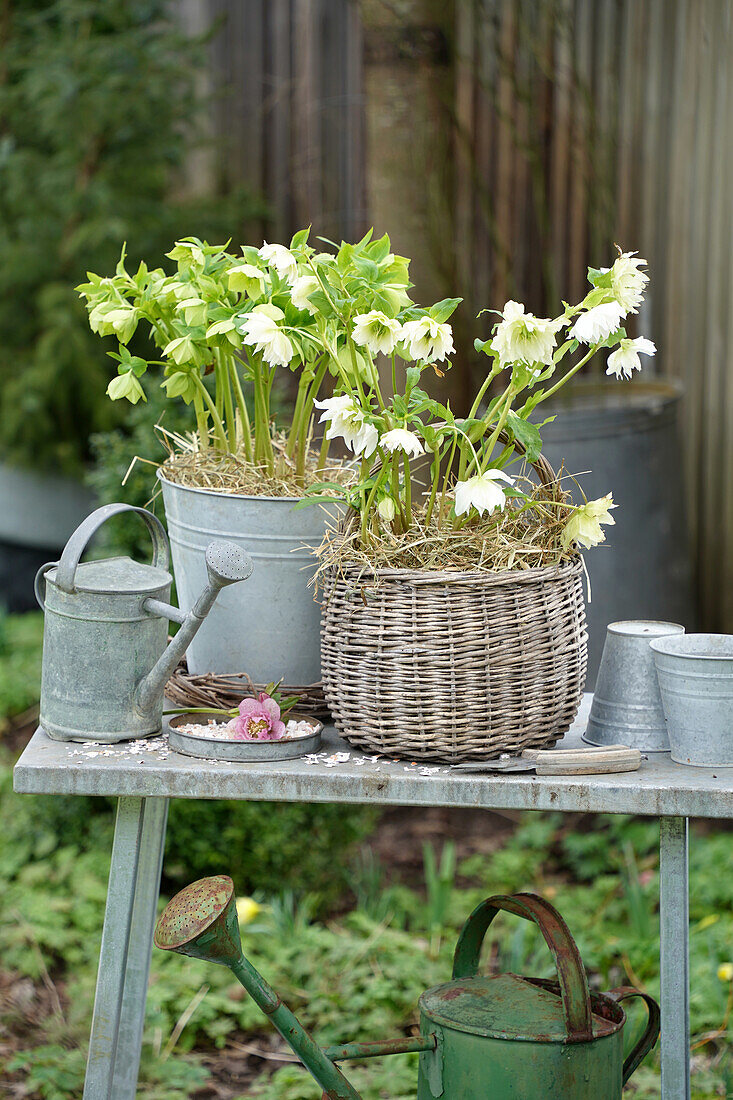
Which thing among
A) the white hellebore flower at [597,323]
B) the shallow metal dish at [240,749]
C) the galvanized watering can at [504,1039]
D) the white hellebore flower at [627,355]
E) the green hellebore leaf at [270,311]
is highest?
the green hellebore leaf at [270,311]

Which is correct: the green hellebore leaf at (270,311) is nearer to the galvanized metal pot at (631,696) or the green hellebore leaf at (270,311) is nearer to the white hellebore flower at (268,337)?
the white hellebore flower at (268,337)

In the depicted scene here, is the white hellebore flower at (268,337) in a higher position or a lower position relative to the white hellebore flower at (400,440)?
higher

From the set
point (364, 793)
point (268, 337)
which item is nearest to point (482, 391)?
point (268, 337)

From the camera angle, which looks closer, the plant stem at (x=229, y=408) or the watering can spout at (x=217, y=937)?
the watering can spout at (x=217, y=937)

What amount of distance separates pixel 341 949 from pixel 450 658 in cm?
143

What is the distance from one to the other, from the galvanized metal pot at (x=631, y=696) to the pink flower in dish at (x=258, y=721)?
42cm

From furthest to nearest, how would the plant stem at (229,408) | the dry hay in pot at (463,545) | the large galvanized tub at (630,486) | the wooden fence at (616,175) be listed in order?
the wooden fence at (616,175) < the large galvanized tub at (630,486) < the plant stem at (229,408) < the dry hay in pot at (463,545)

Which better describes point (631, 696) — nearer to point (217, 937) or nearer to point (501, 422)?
point (501, 422)

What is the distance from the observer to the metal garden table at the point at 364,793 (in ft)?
4.50

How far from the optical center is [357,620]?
56.5 inches

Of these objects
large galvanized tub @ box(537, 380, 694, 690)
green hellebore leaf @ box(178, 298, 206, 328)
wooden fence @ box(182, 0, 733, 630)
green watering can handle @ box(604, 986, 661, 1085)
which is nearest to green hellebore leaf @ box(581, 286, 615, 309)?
green hellebore leaf @ box(178, 298, 206, 328)

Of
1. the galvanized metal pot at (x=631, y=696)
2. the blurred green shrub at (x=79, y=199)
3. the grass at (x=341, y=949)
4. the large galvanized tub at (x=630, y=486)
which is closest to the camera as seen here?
the galvanized metal pot at (x=631, y=696)

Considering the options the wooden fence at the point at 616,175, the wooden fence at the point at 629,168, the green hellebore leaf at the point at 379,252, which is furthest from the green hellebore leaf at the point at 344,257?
the wooden fence at the point at 629,168

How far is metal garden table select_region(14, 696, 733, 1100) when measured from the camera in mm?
1372
